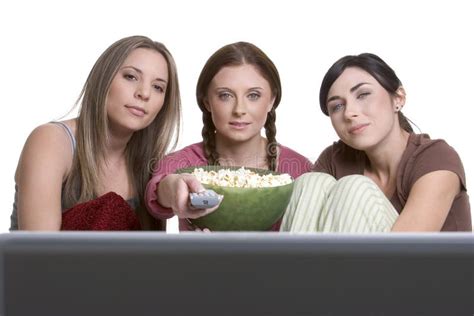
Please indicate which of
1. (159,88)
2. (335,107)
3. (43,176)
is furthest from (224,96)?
(43,176)

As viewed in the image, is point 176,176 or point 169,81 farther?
point 169,81

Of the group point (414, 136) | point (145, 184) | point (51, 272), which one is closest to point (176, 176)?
point (145, 184)

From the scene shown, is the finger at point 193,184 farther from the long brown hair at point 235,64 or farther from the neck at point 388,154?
the neck at point 388,154

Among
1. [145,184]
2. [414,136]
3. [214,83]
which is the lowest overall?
[145,184]

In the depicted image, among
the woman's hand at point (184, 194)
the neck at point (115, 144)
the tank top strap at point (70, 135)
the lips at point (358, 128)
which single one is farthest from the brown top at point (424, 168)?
the tank top strap at point (70, 135)

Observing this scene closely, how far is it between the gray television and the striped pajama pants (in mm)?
808

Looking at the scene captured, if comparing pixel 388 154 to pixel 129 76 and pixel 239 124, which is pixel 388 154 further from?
pixel 129 76

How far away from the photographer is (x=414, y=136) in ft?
6.38

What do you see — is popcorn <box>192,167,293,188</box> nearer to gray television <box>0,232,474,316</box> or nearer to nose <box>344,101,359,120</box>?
nose <box>344,101,359,120</box>

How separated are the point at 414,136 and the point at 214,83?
583 mm

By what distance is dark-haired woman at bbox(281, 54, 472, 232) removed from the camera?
5.43 feet

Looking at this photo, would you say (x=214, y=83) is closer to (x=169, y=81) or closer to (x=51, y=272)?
(x=169, y=81)

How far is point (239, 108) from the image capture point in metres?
1.95

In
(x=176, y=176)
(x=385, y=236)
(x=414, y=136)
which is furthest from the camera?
(x=414, y=136)
